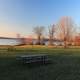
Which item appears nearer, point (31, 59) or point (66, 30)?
point (31, 59)

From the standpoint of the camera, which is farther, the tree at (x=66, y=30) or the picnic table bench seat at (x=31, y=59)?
the tree at (x=66, y=30)

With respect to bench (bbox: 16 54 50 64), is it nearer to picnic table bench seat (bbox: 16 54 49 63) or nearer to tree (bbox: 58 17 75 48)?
picnic table bench seat (bbox: 16 54 49 63)

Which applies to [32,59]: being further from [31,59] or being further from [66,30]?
[66,30]

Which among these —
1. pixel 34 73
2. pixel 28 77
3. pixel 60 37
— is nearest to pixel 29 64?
pixel 34 73

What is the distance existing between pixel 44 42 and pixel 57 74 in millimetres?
34727

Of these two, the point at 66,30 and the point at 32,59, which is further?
the point at 66,30

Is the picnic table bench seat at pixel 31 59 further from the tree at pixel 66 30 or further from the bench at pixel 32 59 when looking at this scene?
the tree at pixel 66 30

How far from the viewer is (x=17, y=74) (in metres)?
7.06

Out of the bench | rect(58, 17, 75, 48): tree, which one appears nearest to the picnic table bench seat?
the bench

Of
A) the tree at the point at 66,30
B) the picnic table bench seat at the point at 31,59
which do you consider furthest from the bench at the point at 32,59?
the tree at the point at 66,30

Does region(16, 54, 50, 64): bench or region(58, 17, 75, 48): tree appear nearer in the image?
region(16, 54, 50, 64): bench

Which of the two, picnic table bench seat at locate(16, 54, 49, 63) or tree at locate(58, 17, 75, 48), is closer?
picnic table bench seat at locate(16, 54, 49, 63)

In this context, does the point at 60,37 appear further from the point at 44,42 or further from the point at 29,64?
the point at 29,64

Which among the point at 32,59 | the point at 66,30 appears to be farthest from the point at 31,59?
the point at 66,30
